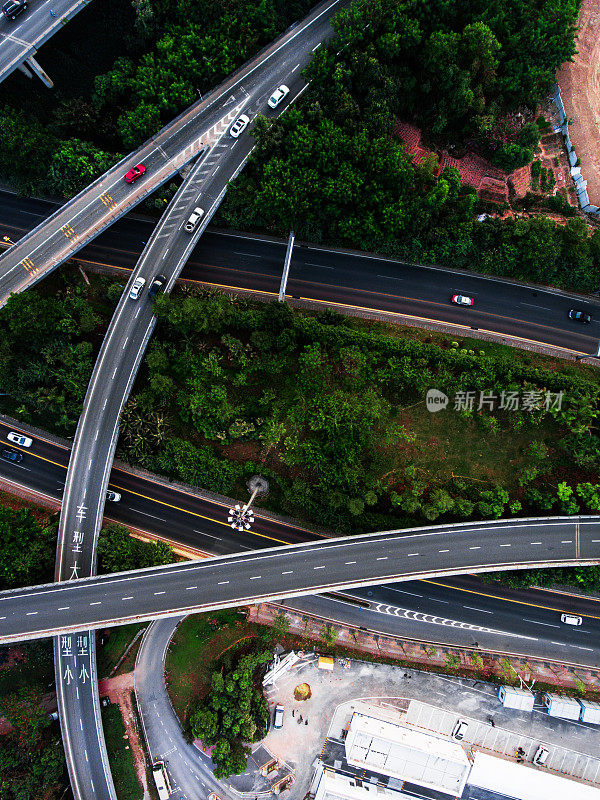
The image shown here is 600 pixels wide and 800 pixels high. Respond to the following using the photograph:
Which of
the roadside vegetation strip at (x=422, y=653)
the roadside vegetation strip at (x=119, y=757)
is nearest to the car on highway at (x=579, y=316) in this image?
the roadside vegetation strip at (x=422, y=653)

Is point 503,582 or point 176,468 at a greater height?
point 176,468

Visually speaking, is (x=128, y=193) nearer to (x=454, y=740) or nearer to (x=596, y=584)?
(x=596, y=584)

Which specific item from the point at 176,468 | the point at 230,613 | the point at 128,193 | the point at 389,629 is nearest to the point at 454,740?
the point at 389,629

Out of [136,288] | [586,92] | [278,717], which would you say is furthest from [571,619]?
[136,288]

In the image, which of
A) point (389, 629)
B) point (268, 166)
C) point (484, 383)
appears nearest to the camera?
point (268, 166)

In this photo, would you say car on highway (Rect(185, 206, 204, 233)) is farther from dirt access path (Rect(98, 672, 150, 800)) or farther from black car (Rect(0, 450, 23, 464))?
dirt access path (Rect(98, 672, 150, 800))

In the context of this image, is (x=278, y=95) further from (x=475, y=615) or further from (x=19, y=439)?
(x=475, y=615)
